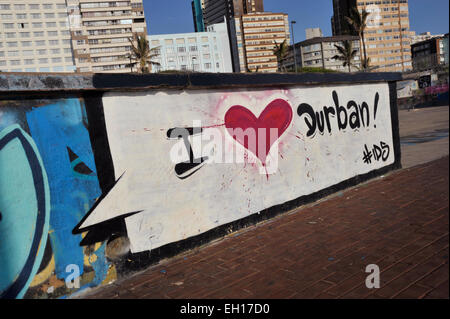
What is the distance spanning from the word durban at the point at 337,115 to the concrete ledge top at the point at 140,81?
1.74 feet

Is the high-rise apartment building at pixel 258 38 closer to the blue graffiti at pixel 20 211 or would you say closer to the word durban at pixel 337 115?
the word durban at pixel 337 115

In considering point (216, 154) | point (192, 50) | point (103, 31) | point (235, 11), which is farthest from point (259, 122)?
point (235, 11)

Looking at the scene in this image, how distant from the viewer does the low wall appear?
3.50 metres

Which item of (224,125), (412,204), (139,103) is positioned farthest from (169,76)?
(412,204)

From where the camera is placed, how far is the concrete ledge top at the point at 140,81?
344 cm

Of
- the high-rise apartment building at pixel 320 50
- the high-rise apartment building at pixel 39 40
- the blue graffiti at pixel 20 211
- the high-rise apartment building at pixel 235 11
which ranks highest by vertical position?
the high-rise apartment building at pixel 235 11

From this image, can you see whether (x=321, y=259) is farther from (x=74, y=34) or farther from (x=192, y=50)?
(x=192, y=50)

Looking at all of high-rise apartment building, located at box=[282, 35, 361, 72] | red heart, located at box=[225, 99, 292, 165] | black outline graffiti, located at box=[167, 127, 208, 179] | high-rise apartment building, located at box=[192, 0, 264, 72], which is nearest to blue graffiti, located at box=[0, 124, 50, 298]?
black outline graffiti, located at box=[167, 127, 208, 179]

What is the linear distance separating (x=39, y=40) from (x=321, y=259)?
107m

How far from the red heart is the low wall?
0.02 meters

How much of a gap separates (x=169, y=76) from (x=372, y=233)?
11.3 ft

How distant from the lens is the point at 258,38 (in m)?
145

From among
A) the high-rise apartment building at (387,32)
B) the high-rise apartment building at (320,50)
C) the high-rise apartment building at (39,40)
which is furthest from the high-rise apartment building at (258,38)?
the high-rise apartment building at (39,40)

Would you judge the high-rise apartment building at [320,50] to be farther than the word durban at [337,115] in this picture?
Yes
